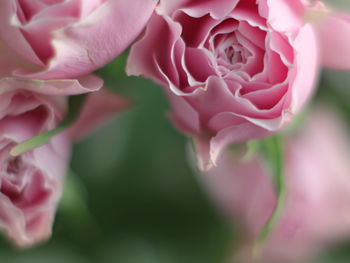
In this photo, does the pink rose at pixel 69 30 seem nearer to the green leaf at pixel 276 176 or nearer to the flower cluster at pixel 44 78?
the flower cluster at pixel 44 78

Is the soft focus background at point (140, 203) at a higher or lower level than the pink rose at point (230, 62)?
lower

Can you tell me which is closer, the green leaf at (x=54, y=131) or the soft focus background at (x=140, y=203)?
the green leaf at (x=54, y=131)

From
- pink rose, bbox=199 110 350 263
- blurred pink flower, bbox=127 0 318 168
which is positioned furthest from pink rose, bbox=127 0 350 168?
pink rose, bbox=199 110 350 263

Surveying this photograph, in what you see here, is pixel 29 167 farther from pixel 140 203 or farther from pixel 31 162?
pixel 140 203

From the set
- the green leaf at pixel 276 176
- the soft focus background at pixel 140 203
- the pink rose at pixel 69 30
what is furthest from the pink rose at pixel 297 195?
the pink rose at pixel 69 30

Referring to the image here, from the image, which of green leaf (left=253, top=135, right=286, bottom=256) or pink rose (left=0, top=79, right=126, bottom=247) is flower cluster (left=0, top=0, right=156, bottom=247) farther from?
green leaf (left=253, top=135, right=286, bottom=256)

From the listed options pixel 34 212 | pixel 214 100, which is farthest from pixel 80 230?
pixel 214 100
